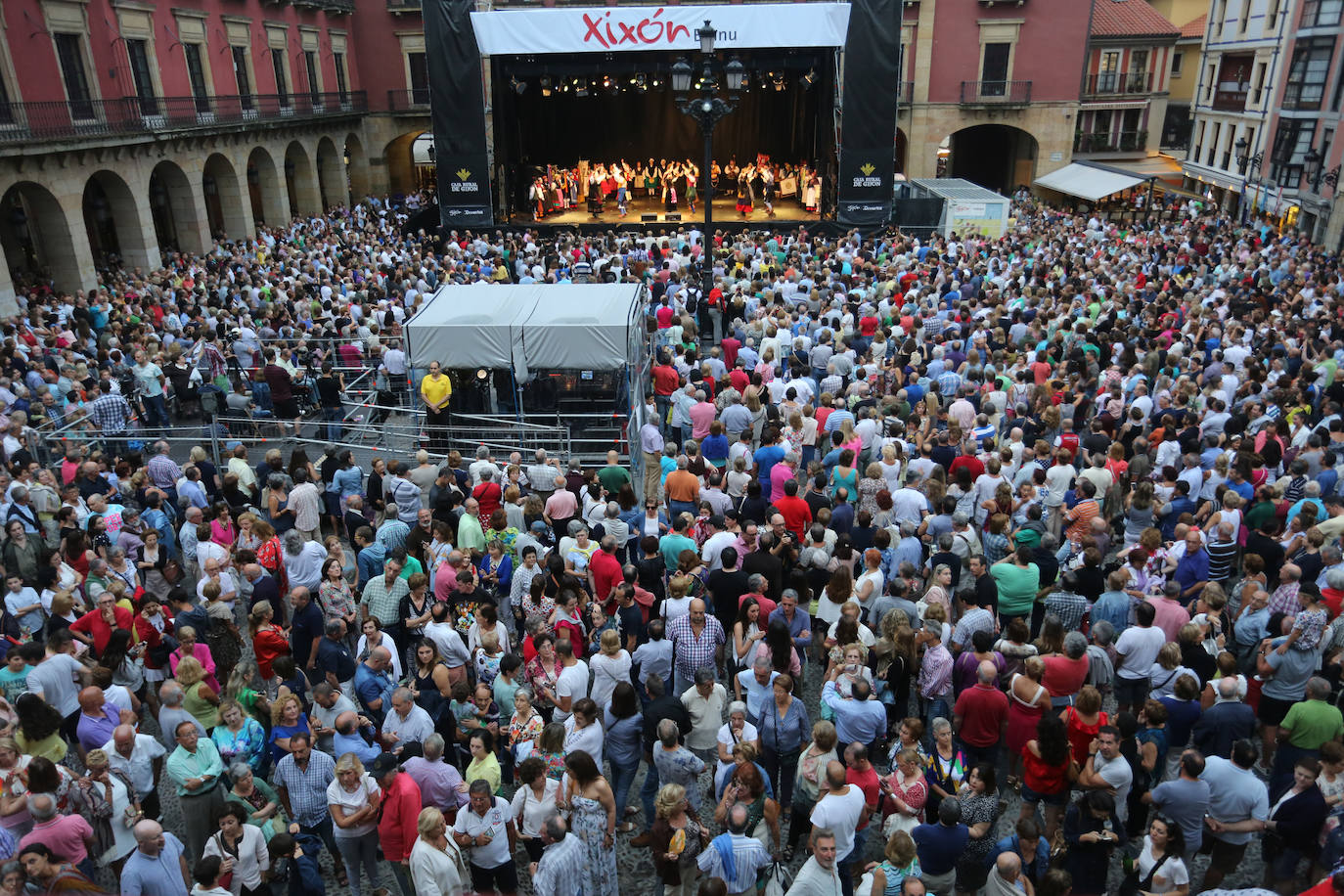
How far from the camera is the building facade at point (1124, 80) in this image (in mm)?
36781

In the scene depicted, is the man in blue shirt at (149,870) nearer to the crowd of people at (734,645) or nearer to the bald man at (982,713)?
the crowd of people at (734,645)

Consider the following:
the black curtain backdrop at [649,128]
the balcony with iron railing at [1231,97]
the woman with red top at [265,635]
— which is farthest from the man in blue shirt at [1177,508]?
the balcony with iron railing at [1231,97]

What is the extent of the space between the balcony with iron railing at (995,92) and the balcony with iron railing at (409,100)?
65.9 feet

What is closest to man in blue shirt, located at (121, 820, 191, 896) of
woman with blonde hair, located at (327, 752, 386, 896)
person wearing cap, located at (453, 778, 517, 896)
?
woman with blonde hair, located at (327, 752, 386, 896)

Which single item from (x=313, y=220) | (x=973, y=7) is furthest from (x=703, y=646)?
(x=973, y=7)

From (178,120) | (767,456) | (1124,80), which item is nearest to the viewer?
(767,456)

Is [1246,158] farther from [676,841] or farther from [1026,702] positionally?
[676,841]

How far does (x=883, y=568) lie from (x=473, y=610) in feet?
9.97

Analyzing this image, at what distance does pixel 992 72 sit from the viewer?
107 ft

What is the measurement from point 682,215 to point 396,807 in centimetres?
2427

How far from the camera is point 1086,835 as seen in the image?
4699 millimetres

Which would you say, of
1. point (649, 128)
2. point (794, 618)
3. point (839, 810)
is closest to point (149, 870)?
point (839, 810)

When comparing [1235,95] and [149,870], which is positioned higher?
[1235,95]

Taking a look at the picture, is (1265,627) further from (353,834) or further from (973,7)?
(973,7)
